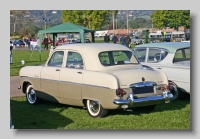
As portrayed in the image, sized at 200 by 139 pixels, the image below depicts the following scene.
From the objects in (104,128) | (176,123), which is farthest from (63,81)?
(176,123)

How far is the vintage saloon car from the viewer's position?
7.55 meters

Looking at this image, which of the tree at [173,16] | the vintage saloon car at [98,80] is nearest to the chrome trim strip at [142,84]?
the vintage saloon car at [98,80]

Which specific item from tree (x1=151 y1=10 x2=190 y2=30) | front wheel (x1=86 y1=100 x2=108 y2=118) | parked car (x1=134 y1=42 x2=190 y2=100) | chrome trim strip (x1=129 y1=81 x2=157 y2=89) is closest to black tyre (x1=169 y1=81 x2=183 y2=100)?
parked car (x1=134 y1=42 x2=190 y2=100)

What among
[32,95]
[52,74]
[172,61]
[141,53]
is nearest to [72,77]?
[52,74]

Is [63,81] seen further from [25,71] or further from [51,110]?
[25,71]

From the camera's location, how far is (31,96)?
32.2 feet

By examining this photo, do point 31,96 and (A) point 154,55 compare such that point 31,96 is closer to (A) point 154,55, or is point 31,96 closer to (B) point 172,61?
(A) point 154,55

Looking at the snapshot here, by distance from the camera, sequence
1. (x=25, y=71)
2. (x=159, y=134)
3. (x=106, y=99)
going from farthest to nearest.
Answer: (x=25, y=71)
(x=106, y=99)
(x=159, y=134)

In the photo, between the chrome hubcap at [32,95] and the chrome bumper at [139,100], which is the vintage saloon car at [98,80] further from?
the chrome hubcap at [32,95]

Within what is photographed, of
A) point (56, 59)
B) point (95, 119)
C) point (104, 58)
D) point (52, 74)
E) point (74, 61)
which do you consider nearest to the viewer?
point (95, 119)

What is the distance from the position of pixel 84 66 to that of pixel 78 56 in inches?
14.0

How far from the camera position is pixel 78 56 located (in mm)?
8508

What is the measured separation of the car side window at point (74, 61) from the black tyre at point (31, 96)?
1497mm

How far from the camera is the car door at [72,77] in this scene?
822cm
